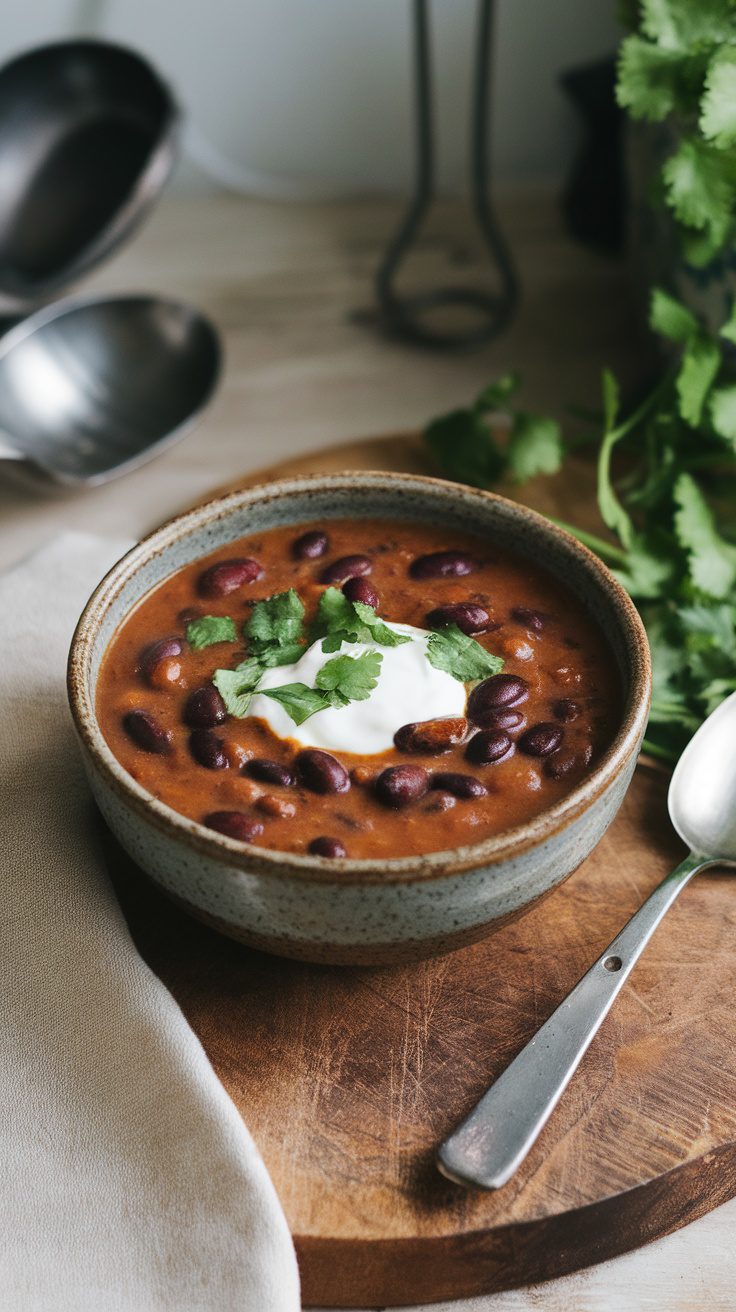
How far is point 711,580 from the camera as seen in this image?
2270 millimetres

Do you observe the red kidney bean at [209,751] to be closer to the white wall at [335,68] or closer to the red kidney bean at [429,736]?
the red kidney bean at [429,736]

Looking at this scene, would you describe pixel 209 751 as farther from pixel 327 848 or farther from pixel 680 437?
pixel 680 437

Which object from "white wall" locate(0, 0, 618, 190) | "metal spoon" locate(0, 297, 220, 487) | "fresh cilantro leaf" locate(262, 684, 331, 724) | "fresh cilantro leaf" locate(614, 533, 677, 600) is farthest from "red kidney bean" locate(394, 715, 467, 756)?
"white wall" locate(0, 0, 618, 190)

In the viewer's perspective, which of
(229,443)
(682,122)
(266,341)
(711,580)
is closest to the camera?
(711,580)

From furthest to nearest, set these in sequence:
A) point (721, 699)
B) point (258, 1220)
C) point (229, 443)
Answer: point (229, 443), point (721, 699), point (258, 1220)

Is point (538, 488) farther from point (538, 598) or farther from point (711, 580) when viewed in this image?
point (538, 598)

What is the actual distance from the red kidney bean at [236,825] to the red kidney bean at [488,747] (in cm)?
30

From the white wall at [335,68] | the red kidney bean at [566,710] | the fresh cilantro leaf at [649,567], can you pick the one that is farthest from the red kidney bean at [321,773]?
the white wall at [335,68]

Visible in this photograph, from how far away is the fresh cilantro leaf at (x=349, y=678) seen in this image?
5.66 feet

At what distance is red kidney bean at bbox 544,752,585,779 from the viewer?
1.67 metres

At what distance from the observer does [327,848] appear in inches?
60.5

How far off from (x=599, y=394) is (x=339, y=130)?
1.38 meters

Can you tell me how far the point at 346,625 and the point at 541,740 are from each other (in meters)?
0.34

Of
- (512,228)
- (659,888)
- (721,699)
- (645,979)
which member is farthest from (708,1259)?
(512,228)
